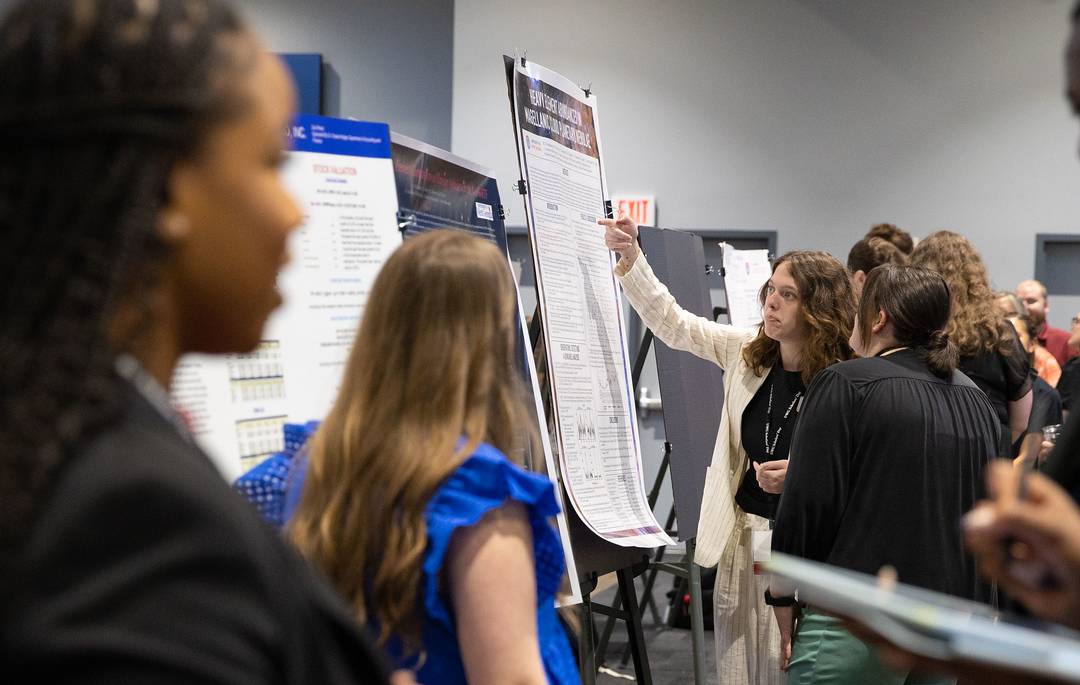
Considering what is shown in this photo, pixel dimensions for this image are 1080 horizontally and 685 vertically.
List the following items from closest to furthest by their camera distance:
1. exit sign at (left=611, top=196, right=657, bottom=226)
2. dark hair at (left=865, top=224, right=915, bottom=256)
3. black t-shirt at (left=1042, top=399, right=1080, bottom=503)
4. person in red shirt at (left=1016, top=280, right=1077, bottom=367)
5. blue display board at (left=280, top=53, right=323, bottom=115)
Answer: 1. black t-shirt at (left=1042, top=399, right=1080, bottom=503)
2. dark hair at (left=865, top=224, right=915, bottom=256)
3. person in red shirt at (left=1016, top=280, right=1077, bottom=367)
4. exit sign at (left=611, top=196, right=657, bottom=226)
5. blue display board at (left=280, top=53, right=323, bottom=115)

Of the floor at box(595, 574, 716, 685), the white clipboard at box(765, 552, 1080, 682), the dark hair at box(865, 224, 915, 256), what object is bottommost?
the floor at box(595, 574, 716, 685)

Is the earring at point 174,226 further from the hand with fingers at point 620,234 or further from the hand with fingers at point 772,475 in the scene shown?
the hand with fingers at point 772,475

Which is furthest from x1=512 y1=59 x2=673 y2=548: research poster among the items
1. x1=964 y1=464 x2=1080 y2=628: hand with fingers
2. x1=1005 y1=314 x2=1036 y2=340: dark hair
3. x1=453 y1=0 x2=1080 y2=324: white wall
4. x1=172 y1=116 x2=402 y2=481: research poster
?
x1=453 y1=0 x2=1080 y2=324: white wall

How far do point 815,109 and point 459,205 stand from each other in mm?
5153

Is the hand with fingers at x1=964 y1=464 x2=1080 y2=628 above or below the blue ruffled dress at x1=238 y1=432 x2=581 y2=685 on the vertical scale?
above

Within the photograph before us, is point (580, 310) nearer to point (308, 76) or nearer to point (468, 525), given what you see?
point (468, 525)

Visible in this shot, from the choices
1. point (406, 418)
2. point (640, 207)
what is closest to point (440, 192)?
point (406, 418)

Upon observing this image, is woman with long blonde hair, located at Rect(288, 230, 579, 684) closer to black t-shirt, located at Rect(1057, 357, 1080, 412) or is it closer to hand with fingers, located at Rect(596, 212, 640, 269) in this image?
hand with fingers, located at Rect(596, 212, 640, 269)

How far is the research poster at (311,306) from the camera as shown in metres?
1.69

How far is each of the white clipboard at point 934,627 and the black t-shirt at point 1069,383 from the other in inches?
172

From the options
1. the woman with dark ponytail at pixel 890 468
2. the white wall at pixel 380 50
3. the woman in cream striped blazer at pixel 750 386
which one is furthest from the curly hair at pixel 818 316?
the white wall at pixel 380 50

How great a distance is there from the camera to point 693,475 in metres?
3.65

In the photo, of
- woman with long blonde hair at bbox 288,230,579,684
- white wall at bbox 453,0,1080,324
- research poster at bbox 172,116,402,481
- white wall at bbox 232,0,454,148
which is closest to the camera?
woman with long blonde hair at bbox 288,230,579,684

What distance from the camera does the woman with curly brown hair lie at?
11.3ft
